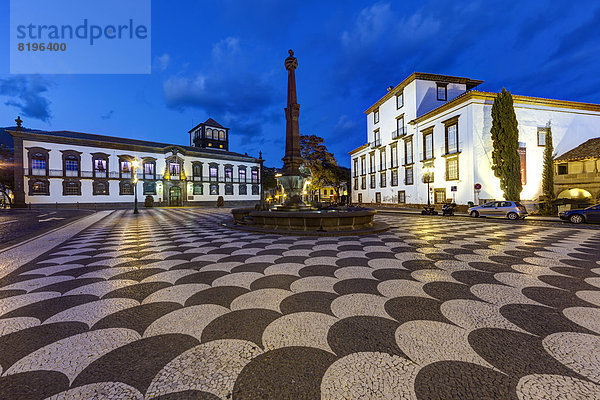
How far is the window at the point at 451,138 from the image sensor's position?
2070 cm

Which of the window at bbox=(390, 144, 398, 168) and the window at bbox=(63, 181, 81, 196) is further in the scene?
the window at bbox=(63, 181, 81, 196)

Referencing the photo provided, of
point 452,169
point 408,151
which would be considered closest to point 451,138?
point 452,169

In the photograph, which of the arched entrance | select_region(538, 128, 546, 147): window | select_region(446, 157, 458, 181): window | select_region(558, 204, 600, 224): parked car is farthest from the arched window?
select_region(538, 128, 546, 147): window

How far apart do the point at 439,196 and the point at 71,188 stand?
43813 mm

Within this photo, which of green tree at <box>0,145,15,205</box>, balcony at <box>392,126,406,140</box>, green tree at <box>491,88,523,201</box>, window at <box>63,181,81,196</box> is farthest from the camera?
window at <box>63,181,81,196</box>

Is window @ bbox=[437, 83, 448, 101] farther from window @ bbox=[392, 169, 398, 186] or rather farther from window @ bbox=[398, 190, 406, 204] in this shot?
window @ bbox=[398, 190, 406, 204]

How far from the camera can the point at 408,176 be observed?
26703 mm

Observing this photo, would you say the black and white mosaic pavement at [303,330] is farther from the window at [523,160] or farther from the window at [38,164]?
the window at [38,164]

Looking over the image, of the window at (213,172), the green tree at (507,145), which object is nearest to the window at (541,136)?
the green tree at (507,145)

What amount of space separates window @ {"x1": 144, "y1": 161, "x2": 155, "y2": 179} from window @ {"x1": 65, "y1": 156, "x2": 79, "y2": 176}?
24.6 ft

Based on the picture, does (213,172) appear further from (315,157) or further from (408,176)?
(408,176)

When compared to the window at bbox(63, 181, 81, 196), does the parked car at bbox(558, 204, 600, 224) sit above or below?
below

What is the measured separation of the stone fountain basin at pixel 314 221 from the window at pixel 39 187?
118 ft

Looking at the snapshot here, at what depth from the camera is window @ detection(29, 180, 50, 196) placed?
28797 mm
